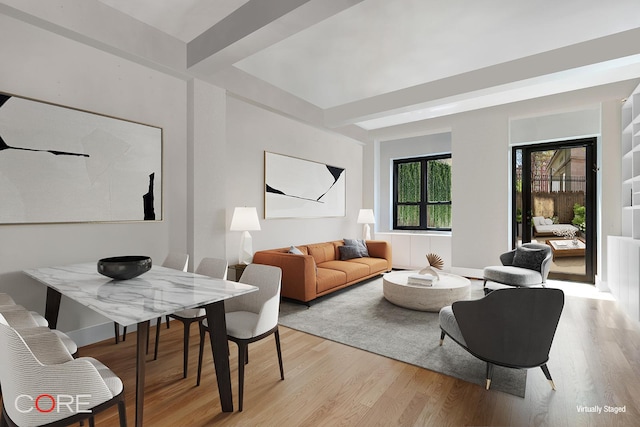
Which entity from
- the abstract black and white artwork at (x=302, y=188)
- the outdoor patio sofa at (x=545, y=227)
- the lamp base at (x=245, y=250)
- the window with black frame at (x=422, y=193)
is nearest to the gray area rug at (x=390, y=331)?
the lamp base at (x=245, y=250)

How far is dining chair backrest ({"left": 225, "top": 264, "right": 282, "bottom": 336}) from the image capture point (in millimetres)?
2193

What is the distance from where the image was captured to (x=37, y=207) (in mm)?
2674

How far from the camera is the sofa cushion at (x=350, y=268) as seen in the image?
16.0ft

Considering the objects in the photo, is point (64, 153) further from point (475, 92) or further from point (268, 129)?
point (475, 92)

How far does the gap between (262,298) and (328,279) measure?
2.07 metres

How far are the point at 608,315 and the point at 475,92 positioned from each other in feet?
10.5

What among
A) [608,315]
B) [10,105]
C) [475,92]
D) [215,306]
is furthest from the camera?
[475,92]

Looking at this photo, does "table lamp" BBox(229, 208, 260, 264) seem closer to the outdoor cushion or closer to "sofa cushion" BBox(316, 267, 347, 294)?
Result: "sofa cushion" BBox(316, 267, 347, 294)

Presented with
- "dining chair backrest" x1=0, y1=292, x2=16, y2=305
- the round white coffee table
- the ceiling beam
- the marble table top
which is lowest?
the round white coffee table

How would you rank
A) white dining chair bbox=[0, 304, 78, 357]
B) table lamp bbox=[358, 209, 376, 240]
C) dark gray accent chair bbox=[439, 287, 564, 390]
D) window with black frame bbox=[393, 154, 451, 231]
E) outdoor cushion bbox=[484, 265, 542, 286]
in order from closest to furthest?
white dining chair bbox=[0, 304, 78, 357]
dark gray accent chair bbox=[439, 287, 564, 390]
outdoor cushion bbox=[484, 265, 542, 286]
table lamp bbox=[358, 209, 376, 240]
window with black frame bbox=[393, 154, 451, 231]

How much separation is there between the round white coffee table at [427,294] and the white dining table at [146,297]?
8.08ft

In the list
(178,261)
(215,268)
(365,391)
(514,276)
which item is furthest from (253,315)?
(514,276)

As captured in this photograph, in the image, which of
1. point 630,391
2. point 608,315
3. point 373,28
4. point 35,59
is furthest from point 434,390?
point 35,59

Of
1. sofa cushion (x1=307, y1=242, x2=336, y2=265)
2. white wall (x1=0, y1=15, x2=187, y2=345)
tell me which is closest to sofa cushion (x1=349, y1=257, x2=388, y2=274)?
sofa cushion (x1=307, y1=242, x2=336, y2=265)
